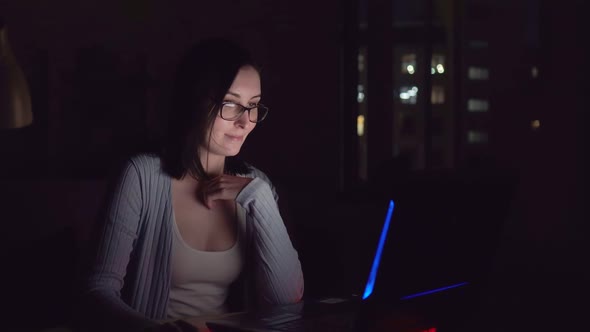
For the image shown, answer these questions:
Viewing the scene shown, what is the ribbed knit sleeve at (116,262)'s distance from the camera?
162 centimetres

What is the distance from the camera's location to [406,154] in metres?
3.63

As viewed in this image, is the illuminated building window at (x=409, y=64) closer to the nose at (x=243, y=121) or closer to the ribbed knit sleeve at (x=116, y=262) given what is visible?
the nose at (x=243, y=121)

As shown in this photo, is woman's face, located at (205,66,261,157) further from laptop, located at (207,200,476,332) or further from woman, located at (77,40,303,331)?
laptop, located at (207,200,476,332)

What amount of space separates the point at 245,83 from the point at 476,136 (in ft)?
4.23

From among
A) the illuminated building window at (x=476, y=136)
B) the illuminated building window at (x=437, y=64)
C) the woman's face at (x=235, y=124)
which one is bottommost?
the illuminated building window at (x=476, y=136)

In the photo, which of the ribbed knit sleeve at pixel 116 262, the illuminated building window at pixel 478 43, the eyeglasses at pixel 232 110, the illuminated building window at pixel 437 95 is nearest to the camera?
the ribbed knit sleeve at pixel 116 262

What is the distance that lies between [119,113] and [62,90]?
29 cm

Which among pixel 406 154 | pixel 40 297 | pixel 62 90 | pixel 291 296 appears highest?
pixel 62 90

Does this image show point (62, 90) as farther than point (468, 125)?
Yes

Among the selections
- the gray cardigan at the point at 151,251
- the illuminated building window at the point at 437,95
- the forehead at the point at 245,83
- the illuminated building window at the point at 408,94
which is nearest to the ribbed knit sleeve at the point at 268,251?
the gray cardigan at the point at 151,251

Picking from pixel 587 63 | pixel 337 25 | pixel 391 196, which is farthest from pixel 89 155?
pixel 391 196

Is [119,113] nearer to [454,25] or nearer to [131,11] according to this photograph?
[131,11]

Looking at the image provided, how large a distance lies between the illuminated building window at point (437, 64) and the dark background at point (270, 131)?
0.34m

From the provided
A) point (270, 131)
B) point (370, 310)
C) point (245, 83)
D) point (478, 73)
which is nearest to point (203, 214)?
point (245, 83)
